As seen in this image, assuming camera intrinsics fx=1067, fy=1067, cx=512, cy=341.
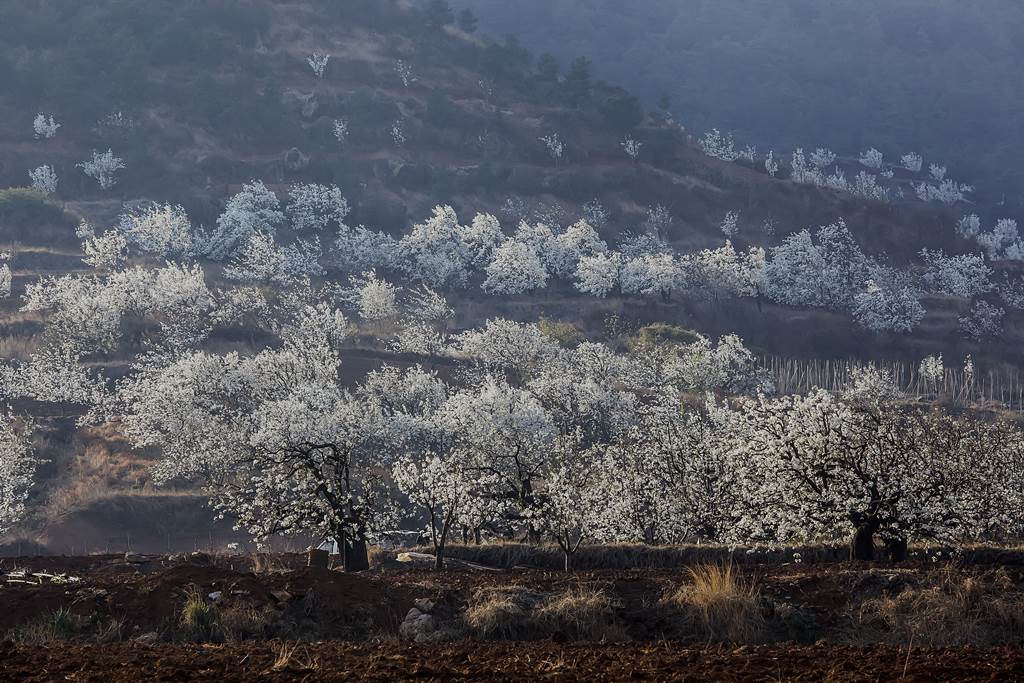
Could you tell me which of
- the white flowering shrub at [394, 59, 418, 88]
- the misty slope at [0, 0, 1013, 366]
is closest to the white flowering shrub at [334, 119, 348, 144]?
the misty slope at [0, 0, 1013, 366]

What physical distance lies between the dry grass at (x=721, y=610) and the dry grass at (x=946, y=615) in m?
1.87

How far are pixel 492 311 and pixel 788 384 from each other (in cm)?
3521

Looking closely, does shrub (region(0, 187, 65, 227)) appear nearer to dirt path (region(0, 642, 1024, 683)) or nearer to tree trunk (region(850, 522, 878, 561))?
tree trunk (region(850, 522, 878, 561))

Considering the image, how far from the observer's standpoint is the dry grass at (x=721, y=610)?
2061cm

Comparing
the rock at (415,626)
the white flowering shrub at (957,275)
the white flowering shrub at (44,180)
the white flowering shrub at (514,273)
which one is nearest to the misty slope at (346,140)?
the white flowering shrub at (44,180)

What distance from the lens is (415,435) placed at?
6794cm

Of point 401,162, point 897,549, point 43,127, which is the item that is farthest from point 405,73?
point 897,549

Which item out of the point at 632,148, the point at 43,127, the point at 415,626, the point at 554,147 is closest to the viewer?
the point at 415,626

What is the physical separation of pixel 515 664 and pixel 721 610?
30.8 feet

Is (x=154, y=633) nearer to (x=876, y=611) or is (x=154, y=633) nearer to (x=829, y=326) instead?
(x=876, y=611)

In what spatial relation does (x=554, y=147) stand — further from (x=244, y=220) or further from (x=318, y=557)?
(x=318, y=557)

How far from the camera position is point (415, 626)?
2086cm

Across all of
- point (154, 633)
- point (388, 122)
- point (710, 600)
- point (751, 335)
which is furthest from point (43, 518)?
point (388, 122)

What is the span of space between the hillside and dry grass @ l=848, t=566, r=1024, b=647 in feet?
310
